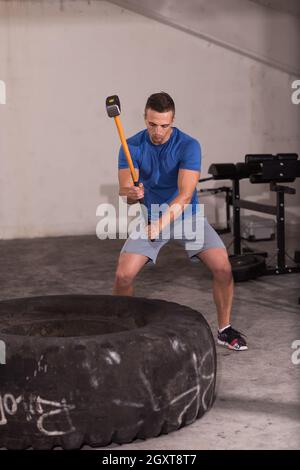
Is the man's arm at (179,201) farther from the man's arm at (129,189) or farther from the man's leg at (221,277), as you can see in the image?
the man's leg at (221,277)

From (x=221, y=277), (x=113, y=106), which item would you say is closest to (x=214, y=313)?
(x=221, y=277)

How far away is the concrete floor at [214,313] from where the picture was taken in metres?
3.10

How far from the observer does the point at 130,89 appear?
324 inches

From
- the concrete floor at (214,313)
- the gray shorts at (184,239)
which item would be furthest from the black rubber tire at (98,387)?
the gray shorts at (184,239)

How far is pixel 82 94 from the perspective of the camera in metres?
8.12

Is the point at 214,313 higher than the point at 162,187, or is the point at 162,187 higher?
the point at 162,187

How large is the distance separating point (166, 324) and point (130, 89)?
5.34 meters

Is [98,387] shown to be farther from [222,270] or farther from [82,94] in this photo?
[82,94]

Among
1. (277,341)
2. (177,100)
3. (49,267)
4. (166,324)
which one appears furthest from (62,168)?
(166,324)

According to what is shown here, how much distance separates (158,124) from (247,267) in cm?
224

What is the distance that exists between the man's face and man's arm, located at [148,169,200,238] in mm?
189

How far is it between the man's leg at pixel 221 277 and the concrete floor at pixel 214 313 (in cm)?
19

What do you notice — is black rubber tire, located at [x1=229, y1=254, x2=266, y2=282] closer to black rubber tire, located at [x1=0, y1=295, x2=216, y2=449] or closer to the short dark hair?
the short dark hair
